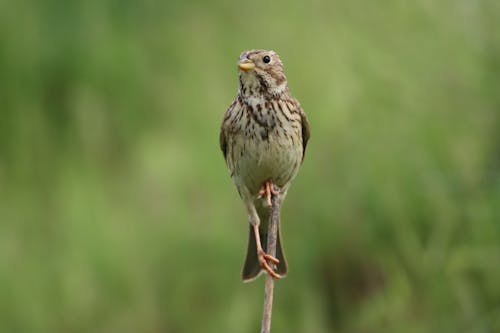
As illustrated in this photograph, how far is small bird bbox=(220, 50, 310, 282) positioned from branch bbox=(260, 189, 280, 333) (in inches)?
8.3

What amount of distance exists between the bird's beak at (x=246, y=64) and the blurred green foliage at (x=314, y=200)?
1890 mm

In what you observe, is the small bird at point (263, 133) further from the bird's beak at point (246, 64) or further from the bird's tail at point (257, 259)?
the bird's tail at point (257, 259)

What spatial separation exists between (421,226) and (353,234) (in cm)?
36

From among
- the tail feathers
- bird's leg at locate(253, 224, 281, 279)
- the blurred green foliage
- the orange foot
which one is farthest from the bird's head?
the blurred green foliage

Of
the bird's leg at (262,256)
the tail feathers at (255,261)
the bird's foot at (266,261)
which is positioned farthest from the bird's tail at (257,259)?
the bird's foot at (266,261)

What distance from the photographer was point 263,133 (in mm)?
5410

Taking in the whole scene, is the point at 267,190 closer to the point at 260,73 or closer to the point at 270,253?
the point at 260,73

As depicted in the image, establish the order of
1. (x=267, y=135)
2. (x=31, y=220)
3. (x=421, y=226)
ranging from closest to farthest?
(x=267, y=135)
(x=421, y=226)
(x=31, y=220)

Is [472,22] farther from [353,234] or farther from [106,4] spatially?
[106,4]

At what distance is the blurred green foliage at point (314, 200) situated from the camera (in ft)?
22.6

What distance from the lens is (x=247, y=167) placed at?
542 cm

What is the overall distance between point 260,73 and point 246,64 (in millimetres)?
109

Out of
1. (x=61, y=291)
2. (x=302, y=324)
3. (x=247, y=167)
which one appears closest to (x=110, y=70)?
(x=61, y=291)

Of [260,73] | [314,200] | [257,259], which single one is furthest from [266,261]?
[314,200]
